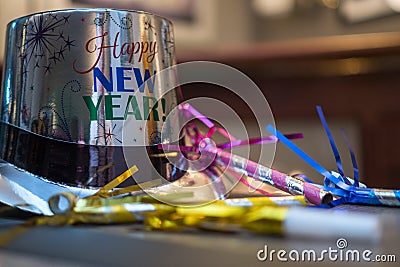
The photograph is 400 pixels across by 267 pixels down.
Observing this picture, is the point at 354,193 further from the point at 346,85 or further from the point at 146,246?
the point at 346,85

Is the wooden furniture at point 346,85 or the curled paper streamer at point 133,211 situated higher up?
the wooden furniture at point 346,85

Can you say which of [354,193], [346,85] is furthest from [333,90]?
[354,193]

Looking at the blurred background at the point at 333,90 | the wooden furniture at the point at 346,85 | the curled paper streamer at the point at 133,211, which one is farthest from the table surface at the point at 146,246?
the wooden furniture at the point at 346,85

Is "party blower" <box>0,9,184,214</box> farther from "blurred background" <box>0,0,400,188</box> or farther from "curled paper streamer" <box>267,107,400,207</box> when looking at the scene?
"blurred background" <box>0,0,400,188</box>

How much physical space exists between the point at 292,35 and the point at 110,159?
5.33ft

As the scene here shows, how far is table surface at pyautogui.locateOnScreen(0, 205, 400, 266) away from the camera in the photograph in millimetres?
260

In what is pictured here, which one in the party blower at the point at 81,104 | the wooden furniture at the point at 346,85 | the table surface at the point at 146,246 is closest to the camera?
the table surface at the point at 146,246

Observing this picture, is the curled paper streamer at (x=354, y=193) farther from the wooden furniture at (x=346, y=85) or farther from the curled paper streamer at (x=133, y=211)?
the wooden furniture at (x=346, y=85)

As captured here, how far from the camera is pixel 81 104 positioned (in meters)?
0.39

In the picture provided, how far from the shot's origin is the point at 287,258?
26 cm

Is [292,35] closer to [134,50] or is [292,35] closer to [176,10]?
[176,10]

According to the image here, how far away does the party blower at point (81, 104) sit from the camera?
0.40 meters

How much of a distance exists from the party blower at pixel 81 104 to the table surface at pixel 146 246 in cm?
7

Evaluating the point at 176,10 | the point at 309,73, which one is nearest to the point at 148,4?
the point at 176,10
